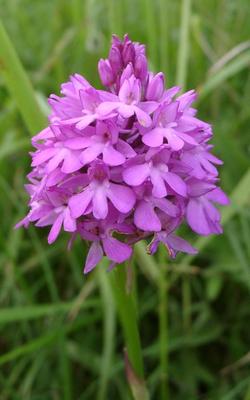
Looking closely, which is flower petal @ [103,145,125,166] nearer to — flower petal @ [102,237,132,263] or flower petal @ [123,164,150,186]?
flower petal @ [123,164,150,186]

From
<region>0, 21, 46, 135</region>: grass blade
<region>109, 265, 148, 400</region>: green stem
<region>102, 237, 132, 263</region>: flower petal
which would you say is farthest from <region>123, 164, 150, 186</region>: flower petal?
<region>0, 21, 46, 135</region>: grass blade

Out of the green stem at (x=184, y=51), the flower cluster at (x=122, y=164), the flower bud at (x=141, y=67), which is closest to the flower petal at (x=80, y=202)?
the flower cluster at (x=122, y=164)

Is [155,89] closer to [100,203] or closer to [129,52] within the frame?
[129,52]

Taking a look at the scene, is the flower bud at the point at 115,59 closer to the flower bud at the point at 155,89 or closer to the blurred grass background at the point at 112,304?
the flower bud at the point at 155,89

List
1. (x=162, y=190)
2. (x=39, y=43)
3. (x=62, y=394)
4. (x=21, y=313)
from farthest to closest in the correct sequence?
1. (x=39, y=43)
2. (x=62, y=394)
3. (x=21, y=313)
4. (x=162, y=190)

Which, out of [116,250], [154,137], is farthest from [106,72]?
[116,250]

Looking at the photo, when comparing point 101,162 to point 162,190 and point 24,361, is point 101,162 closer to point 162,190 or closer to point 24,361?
point 162,190

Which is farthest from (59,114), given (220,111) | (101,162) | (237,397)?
(220,111)
